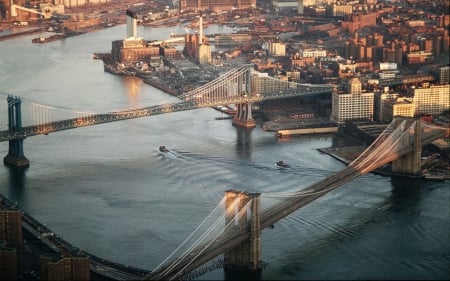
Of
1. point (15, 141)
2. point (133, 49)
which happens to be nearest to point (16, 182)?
point (15, 141)

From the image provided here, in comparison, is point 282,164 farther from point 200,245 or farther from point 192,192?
point 200,245

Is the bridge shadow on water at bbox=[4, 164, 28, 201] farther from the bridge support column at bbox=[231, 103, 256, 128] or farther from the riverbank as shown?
the bridge support column at bbox=[231, 103, 256, 128]

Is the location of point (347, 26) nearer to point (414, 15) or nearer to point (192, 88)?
point (414, 15)

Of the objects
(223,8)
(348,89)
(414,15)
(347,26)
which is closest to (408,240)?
(348,89)

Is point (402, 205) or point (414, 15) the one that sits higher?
point (414, 15)

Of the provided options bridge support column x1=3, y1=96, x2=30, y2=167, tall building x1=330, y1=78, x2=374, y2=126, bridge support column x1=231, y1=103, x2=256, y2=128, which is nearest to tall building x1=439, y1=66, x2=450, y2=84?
tall building x1=330, y1=78, x2=374, y2=126

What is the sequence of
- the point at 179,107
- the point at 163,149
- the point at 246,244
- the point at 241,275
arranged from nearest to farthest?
1. the point at 241,275
2. the point at 246,244
3. the point at 163,149
4. the point at 179,107

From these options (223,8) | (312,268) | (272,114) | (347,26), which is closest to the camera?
(312,268)

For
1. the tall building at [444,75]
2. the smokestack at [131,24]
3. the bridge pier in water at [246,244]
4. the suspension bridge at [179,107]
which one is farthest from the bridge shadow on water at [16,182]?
the smokestack at [131,24]
